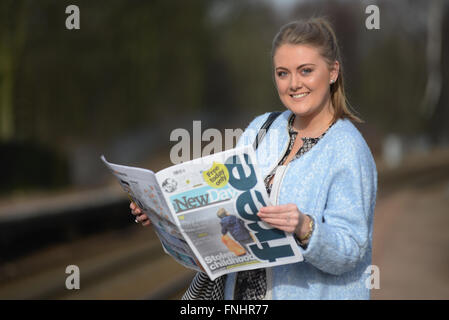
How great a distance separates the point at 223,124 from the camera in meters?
31.8

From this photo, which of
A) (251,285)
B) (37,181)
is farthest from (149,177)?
(37,181)

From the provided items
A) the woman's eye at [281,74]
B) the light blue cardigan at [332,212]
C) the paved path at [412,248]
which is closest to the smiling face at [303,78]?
the woman's eye at [281,74]

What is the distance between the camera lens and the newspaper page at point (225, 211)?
194 centimetres

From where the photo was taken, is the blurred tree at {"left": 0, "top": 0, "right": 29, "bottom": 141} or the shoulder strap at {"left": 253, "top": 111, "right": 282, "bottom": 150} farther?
the blurred tree at {"left": 0, "top": 0, "right": 29, "bottom": 141}

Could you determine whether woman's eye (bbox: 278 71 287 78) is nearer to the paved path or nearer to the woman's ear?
the woman's ear

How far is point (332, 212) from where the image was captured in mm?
1996

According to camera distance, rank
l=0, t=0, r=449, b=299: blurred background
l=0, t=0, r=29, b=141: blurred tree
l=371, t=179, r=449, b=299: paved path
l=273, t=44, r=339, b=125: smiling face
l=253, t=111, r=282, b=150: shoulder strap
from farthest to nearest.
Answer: l=0, t=0, r=29, b=141: blurred tree → l=0, t=0, r=449, b=299: blurred background → l=371, t=179, r=449, b=299: paved path → l=253, t=111, r=282, b=150: shoulder strap → l=273, t=44, r=339, b=125: smiling face


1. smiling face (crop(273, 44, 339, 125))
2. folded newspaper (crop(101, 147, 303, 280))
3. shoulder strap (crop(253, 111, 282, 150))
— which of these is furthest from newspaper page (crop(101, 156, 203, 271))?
smiling face (crop(273, 44, 339, 125))

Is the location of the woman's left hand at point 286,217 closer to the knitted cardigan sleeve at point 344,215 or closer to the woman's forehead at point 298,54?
the knitted cardigan sleeve at point 344,215

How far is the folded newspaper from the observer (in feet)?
6.38

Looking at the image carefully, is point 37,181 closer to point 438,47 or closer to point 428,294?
point 428,294

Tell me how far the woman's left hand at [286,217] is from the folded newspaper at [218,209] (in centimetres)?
4

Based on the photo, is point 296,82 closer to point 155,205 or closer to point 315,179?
point 315,179

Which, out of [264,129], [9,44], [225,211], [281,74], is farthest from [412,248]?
[9,44]
